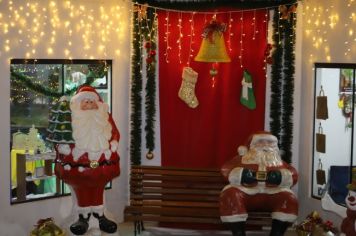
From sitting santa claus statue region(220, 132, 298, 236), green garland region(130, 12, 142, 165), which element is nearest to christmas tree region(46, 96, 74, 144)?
green garland region(130, 12, 142, 165)

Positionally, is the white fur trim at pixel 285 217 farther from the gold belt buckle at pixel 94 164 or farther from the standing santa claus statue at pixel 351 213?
the gold belt buckle at pixel 94 164

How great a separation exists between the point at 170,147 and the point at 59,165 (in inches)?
76.9

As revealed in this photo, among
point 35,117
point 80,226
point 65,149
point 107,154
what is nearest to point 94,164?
point 107,154

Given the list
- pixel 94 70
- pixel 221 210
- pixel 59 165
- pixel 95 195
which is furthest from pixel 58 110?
pixel 221 210

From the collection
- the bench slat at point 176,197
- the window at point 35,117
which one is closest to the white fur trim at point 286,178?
the bench slat at point 176,197

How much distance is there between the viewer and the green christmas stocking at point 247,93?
7.65 meters

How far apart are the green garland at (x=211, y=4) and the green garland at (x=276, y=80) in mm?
164

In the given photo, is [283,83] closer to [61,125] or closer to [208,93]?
[208,93]

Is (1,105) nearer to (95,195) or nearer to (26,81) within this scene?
(26,81)

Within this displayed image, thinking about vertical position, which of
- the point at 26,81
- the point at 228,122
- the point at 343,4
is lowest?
the point at 228,122

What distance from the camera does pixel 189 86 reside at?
774 centimetres

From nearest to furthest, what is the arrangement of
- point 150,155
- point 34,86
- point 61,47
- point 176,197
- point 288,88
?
1. point 34,86
2. point 61,47
3. point 176,197
4. point 288,88
5. point 150,155

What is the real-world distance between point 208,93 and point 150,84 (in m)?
0.78

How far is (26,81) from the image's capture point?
22.8 ft
